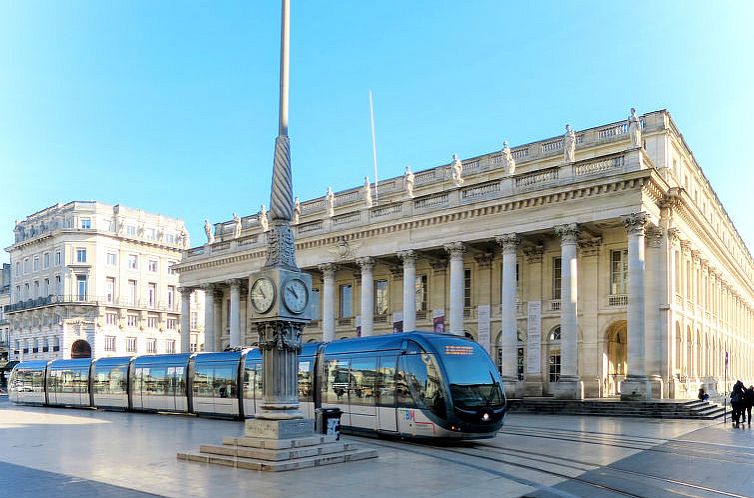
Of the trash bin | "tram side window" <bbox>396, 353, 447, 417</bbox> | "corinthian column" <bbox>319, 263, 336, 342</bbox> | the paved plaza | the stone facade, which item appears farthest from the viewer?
the stone facade

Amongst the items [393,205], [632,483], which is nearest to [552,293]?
[393,205]

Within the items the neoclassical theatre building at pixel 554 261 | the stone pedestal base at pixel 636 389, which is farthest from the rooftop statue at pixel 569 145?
the stone pedestal base at pixel 636 389

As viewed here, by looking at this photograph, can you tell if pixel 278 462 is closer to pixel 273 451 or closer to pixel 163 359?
pixel 273 451

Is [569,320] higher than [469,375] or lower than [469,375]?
higher

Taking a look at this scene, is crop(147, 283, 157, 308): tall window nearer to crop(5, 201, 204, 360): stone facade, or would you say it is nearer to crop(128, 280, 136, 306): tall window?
crop(5, 201, 204, 360): stone facade

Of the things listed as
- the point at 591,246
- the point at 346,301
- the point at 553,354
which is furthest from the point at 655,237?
the point at 346,301

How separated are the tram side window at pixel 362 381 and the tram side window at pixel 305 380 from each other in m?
2.29

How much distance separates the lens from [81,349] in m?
81.6

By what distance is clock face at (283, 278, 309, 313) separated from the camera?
15.6 metres

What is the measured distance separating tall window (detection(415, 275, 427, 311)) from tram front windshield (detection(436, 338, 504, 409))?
26.7 m

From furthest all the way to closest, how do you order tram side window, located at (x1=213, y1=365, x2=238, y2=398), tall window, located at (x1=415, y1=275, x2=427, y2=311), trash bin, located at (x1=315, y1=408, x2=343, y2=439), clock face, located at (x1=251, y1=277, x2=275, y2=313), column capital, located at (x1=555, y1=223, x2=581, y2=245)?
tall window, located at (x1=415, y1=275, x2=427, y2=311) → column capital, located at (x1=555, y1=223, x2=581, y2=245) → tram side window, located at (x1=213, y1=365, x2=238, y2=398) → trash bin, located at (x1=315, y1=408, x2=343, y2=439) → clock face, located at (x1=251, y1=277, x2=275, y2=313)

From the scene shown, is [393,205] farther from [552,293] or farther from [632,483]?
[632,483]

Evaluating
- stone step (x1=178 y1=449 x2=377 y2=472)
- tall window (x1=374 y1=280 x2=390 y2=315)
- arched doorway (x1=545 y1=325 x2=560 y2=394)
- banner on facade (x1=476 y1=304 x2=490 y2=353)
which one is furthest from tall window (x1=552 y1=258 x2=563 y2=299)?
stone step (x1=178 y1=449 x2=377 y2=472)

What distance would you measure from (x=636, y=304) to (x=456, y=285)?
1056 cm
